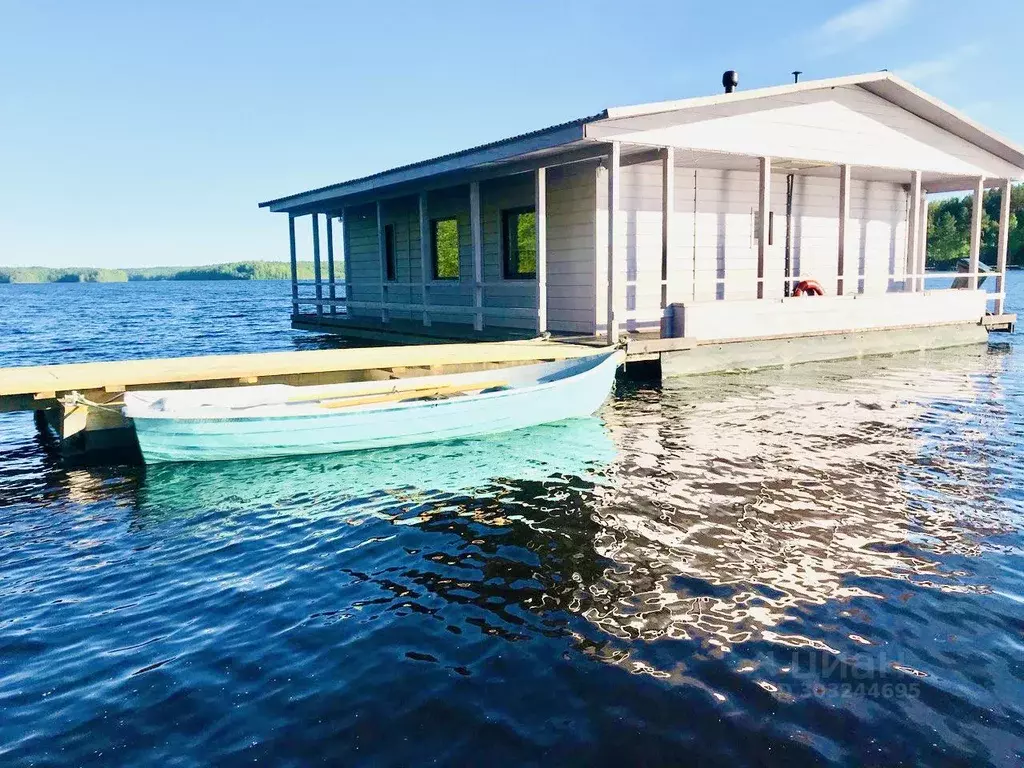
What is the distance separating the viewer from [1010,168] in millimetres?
19844

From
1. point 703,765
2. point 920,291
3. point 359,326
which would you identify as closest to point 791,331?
point 920,291

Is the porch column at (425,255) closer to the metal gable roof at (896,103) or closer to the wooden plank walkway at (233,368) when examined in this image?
the wooden plank walkway at (233,368)

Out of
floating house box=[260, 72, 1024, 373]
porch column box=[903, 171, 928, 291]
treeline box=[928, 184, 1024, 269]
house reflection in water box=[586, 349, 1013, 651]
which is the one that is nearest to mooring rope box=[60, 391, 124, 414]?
house reflection in water box=[586, 349, 1013, 651]

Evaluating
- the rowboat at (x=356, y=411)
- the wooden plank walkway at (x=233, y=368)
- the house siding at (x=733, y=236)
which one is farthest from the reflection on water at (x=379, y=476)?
the house siding at (x=733, y=236)

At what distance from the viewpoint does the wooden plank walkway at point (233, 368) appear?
955cm

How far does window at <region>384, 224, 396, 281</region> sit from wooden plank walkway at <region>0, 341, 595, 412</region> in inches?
356

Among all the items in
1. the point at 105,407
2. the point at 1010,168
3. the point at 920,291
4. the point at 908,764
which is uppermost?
the point at 1010,168

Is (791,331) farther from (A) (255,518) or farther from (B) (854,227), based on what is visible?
(A) (255,518)

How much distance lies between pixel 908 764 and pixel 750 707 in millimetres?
759

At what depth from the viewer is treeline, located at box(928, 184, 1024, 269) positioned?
87125 mm

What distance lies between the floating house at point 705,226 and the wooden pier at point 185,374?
2.73 meters

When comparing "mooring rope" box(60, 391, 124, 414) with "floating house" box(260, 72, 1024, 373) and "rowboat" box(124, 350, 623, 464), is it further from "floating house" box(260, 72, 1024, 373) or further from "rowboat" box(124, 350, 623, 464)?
"floating house" box(260, 72, 1024, 373)

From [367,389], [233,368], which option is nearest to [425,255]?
[233,368]

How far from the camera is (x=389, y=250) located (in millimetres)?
21906
